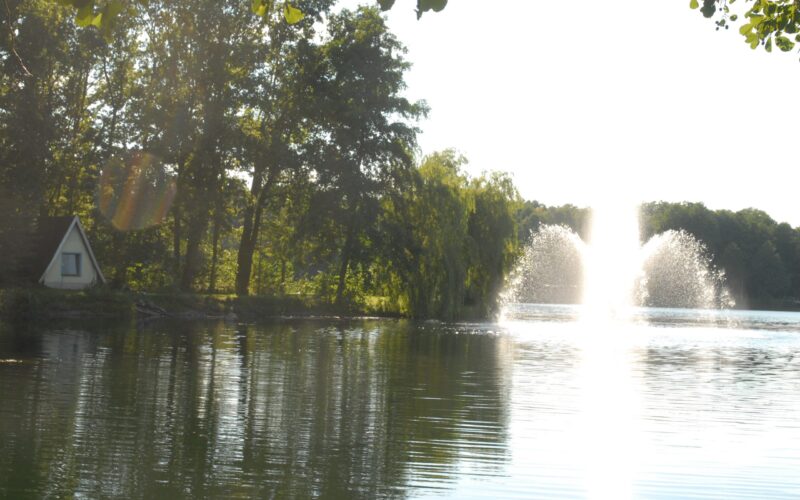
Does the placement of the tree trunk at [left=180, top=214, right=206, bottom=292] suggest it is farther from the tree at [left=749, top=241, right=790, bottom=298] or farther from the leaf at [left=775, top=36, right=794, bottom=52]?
the tree at [left=749, top=241, right=790, bottom=298]

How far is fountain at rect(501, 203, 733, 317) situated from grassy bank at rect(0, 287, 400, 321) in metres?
17.2

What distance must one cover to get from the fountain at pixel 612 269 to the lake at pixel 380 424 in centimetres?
4361

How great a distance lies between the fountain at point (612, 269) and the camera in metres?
81.8

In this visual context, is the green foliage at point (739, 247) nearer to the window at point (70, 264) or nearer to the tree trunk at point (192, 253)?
the tree trunk at point (192, 253)

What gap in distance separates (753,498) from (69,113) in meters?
47.8

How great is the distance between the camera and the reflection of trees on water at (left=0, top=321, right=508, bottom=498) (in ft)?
32.3

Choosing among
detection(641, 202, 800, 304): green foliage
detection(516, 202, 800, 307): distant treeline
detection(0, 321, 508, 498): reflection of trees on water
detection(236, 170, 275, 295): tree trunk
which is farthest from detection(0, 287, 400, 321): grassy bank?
Result: detection(641, 202, 800, 304): green foliage

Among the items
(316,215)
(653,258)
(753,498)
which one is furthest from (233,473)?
(653,258)

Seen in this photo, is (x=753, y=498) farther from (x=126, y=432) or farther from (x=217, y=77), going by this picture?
(x=217, y=77)

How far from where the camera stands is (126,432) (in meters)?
12.3

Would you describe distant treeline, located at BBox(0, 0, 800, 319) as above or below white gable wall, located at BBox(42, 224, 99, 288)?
above

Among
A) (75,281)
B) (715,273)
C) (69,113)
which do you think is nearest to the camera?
(75,281)

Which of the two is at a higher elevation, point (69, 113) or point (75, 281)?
point (69, 113)

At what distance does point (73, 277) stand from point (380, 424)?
38.1 metres
